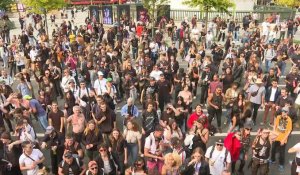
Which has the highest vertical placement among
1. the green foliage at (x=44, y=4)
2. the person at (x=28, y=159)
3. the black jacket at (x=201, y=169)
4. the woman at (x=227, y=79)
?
the green foliage at (x=44, y=4)

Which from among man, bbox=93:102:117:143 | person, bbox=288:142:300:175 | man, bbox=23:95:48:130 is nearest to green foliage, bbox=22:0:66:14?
man, bbox=23:95:48:130

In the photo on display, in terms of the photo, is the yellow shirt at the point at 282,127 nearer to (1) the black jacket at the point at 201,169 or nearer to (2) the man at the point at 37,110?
(1) the black jacket at the point at 201,169

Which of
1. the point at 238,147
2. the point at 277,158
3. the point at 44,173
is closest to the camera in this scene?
the point at 44,173

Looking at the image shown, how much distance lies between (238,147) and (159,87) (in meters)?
3.60

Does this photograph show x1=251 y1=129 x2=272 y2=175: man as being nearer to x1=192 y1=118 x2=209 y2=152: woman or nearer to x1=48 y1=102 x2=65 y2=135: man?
x1=192 y1=118 x2=209 y2=152: woman

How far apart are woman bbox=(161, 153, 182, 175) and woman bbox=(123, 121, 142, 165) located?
1379 mm

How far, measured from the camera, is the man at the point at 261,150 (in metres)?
6.90

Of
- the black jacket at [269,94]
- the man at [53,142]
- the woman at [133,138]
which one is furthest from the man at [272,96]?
the man at [53,142]

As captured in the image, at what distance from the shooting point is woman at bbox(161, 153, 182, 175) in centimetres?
598

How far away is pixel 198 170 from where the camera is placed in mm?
6164

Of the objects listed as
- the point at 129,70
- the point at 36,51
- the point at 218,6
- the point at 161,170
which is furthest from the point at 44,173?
the point at 218,6

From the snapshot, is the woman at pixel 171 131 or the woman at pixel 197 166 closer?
the woman at pixel 197 166

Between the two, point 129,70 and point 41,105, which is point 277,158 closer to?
point 129,70

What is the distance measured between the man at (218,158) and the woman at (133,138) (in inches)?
61.4
